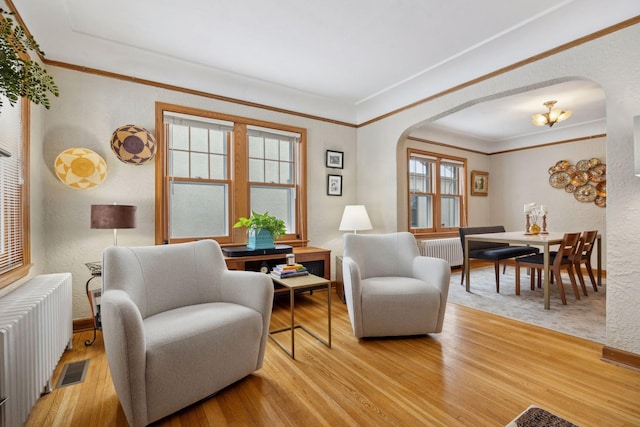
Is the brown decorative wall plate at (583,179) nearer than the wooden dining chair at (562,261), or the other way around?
the wooden dining chair at (562,261)

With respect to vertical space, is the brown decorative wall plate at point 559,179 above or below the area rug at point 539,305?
above

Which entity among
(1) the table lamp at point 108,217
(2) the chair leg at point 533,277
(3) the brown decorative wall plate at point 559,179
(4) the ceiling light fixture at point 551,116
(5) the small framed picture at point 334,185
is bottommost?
(2) the chair leg at point 533,277

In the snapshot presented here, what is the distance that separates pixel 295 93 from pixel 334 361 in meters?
3.20

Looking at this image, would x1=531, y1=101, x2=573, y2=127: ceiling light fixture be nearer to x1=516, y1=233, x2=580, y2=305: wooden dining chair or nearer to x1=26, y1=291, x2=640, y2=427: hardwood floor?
x1=516, y1=233, x2=580, y2=305: wooden dining chair

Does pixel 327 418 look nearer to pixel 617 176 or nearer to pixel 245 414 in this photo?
pixel 245 414

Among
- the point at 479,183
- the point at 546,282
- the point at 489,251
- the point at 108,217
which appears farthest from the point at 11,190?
the point at 479,183

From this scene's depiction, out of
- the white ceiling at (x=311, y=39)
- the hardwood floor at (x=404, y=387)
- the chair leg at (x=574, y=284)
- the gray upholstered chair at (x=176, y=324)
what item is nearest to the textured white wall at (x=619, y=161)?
the white ceiling at (x=311, y=39)

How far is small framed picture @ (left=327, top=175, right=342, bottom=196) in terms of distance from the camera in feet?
14.4

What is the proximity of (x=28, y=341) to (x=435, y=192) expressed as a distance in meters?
5.68

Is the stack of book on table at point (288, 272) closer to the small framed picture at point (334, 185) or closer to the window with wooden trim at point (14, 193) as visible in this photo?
the window with wooden trim at point (14, 193)

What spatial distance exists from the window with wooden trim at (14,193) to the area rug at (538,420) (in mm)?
2871

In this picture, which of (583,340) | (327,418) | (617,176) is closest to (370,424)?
(327,418)

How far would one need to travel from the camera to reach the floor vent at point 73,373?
196 centimetres

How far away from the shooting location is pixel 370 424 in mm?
1553
